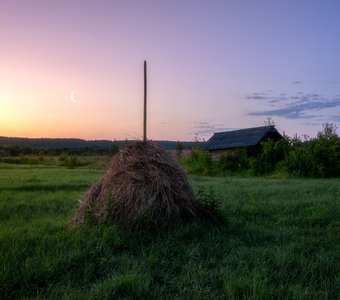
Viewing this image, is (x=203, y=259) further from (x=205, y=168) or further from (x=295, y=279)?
(x=205, y=168)

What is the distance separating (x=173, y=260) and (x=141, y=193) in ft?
5.52

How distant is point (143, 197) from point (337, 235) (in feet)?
12.9

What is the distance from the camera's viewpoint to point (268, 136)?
35938mm

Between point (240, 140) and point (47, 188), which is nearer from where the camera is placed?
point (47, 188)

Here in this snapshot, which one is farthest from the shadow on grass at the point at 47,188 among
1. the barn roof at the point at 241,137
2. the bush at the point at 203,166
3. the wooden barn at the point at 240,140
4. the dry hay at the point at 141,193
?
the barn roof at the point at 241,137

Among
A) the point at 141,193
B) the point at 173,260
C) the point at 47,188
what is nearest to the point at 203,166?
the point at 47,188

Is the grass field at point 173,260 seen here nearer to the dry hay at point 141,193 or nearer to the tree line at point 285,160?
the dry hay at point 141,193

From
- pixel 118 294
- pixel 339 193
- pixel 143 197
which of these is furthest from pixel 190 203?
pixel 339 193

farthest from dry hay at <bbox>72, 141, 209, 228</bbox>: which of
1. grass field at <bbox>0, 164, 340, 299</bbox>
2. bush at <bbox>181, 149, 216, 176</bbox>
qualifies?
bush at <bbox>181, 149, 216, 176</bbox>

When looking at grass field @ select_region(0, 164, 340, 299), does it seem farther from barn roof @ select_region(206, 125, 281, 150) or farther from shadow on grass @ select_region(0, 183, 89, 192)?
barn roof @ select_region(206, 125, 281, 150)

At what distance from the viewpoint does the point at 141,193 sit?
730cm

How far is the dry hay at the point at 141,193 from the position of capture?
7.18 m

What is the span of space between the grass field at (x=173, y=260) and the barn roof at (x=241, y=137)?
26191mm

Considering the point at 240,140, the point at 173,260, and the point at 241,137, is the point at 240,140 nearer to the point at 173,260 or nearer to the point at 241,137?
the point at 241,137
